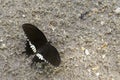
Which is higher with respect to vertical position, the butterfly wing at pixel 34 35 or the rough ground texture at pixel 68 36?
the butterfly wing at pixel 34 35

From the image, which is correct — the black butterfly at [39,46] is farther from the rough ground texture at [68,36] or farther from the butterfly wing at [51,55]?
the rough ground texture at [68,36]

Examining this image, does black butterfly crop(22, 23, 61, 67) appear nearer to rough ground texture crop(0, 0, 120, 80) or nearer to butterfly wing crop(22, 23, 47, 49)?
butterfly wing crop(22, 23, 47, 49)

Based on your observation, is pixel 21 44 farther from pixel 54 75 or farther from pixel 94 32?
pixel 94 32

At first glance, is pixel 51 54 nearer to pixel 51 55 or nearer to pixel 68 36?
pixel 51 55

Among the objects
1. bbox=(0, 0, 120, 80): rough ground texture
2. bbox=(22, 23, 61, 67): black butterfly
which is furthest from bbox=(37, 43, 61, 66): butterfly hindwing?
bbox=(0, 0, 120, 80): rough ground texture

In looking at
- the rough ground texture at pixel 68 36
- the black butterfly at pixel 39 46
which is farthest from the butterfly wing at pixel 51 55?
the rough ground texture at pixel 68 36

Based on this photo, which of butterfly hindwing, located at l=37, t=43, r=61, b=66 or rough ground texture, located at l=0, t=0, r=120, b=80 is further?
rough ground texture, located at l=0, t=0, r=120, b=80
